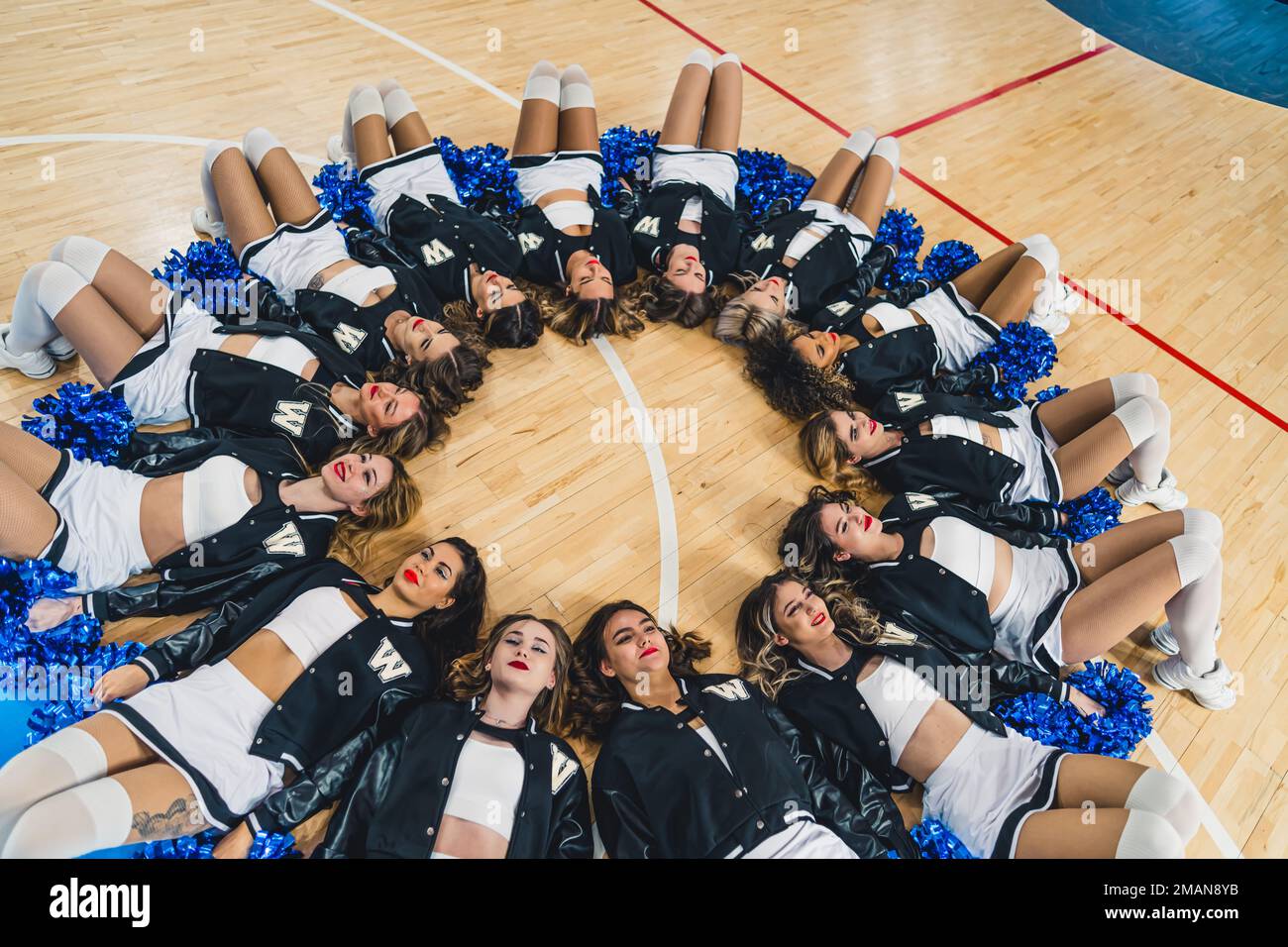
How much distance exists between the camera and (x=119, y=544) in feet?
9.96

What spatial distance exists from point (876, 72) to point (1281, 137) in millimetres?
3167

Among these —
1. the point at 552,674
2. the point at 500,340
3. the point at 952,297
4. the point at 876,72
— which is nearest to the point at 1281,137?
the point at 876,72

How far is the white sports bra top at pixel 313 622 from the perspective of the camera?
280 cm

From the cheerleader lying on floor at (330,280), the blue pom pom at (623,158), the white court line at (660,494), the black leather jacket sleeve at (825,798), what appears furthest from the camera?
the blue pom pom at (623,158)

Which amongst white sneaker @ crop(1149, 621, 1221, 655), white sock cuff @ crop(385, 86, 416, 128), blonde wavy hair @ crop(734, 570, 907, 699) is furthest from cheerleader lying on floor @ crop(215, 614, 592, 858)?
white sock cuff @ crop(385, 86, 416, 128)

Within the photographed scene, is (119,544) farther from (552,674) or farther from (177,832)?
(552,674)

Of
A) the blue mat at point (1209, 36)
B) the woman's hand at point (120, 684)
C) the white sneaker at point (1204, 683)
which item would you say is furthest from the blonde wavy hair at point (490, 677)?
the blue mat at point (1209, 36)

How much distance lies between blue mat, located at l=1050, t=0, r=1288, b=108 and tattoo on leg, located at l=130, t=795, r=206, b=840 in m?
8.69

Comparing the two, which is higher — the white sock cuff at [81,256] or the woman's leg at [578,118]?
the woman's leg at [578,118]

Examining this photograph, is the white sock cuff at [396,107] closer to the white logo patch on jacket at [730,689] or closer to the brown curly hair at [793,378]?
the brown curly hair at [793,378]

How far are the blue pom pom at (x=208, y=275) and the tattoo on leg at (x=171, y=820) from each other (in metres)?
2.34

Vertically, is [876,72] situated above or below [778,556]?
above

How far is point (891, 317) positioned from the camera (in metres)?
4.16

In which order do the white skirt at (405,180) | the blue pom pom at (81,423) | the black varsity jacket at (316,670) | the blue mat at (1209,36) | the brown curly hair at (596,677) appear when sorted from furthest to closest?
1. the blue mat at (1209,36)
2. the white skirt at (405,180)
3. the blue pom pom at (81,423)
4. the brown curly hair at (596,677)
5. the black varsity jacket at (316,670)
